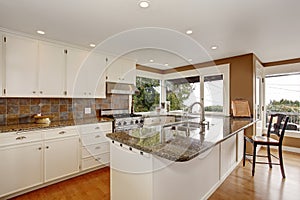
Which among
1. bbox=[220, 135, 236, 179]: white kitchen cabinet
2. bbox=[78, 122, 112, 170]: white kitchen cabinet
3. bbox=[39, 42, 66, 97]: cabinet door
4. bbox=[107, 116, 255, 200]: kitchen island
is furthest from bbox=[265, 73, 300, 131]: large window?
bbox=[39, 42, 66, 97]: cabinet door

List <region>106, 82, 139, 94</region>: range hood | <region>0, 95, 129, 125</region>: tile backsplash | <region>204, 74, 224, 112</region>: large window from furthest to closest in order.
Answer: <region>204, 74, 224, 112</region>: large window < <region>106, 82, 139, 94</region>: range hood < <region>0, 95, 129, 125</region>: tile backsplash

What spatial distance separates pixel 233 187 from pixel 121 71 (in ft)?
9.87

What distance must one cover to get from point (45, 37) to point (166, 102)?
353 centimetres

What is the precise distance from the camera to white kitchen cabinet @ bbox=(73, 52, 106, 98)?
3.00 m

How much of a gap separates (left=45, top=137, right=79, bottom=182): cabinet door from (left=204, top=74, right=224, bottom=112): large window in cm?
330

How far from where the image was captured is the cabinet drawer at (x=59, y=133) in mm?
2319

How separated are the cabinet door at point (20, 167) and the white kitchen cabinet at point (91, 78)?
3.77 feet

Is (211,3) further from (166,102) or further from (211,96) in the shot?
(166,102)

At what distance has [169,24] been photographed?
2.14 metres

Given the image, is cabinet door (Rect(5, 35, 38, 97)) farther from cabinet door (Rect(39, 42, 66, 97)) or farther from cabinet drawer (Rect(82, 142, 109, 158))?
cabinet drawer (Rect(82, 142, 109, 158))

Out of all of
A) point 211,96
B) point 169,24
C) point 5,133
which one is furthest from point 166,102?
point 5,133

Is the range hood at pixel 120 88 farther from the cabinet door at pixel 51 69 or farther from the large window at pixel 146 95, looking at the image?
the cabinet door at pixel 51 69

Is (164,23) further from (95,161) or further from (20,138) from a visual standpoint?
(95,161)

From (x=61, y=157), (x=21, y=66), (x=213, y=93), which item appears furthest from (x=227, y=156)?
(x=21, y=66)
